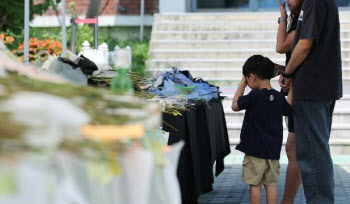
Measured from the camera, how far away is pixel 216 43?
16.0m

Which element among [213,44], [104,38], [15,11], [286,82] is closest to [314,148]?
[286,82]

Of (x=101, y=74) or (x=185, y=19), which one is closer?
(x=101, y=74)

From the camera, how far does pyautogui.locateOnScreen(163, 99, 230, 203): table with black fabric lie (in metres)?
6.34

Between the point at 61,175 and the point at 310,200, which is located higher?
the point at 61,175

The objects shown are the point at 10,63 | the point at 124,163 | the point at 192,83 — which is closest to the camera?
the point at 124,163

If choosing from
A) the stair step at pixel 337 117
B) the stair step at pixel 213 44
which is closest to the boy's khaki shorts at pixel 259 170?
the stair step at pixel 337 117

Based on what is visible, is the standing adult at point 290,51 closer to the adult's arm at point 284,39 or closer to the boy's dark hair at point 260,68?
the adult's arm at point 284,39

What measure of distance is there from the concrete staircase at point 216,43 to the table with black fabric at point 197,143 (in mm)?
6094

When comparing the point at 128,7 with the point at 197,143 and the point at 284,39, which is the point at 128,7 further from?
the point at 284,39

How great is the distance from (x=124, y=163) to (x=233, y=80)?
1271 cm

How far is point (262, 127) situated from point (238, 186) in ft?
8.51

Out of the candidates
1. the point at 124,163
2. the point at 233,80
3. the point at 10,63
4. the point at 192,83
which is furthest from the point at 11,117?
the point at 233,80

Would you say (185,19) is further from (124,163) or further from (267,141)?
(124,163)

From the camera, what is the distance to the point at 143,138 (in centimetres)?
219
